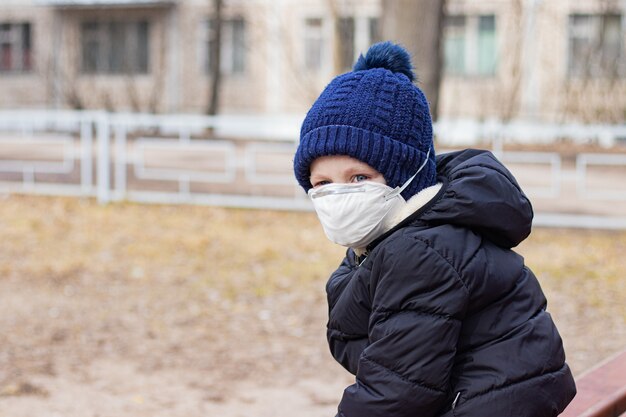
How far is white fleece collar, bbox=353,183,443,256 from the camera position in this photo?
2113 mm

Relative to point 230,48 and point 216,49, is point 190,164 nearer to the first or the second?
point 216,49

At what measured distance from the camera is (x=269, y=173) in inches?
448

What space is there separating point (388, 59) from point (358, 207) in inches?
14.4

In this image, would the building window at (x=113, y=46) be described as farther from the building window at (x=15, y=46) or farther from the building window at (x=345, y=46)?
the building window at (x=345, y=46)

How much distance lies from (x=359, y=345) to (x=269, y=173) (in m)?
9.23

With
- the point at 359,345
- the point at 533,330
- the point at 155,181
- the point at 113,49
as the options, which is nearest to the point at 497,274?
the point at 533,330

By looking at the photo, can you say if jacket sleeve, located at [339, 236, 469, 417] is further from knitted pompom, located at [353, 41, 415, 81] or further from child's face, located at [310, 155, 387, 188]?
Result: knitted pompom, located at [353, 41, 415, 81]

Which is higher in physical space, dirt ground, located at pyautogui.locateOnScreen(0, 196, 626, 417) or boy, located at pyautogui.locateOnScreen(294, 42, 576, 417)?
boy, located at pyautogui.locateOnScreen(294, 42, 576, 417)

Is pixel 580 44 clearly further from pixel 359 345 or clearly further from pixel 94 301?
pixel 359 345

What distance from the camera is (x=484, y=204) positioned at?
6.79 feet

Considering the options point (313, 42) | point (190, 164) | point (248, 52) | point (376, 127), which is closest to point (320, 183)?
point (376, 127)

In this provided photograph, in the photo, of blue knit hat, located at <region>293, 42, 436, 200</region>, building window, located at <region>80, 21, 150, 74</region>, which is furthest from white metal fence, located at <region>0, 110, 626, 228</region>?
building window, located at <region>80, 21, 150, 74</region>

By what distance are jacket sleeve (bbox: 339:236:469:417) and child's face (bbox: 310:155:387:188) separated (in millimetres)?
210

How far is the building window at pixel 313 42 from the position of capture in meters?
28.2
